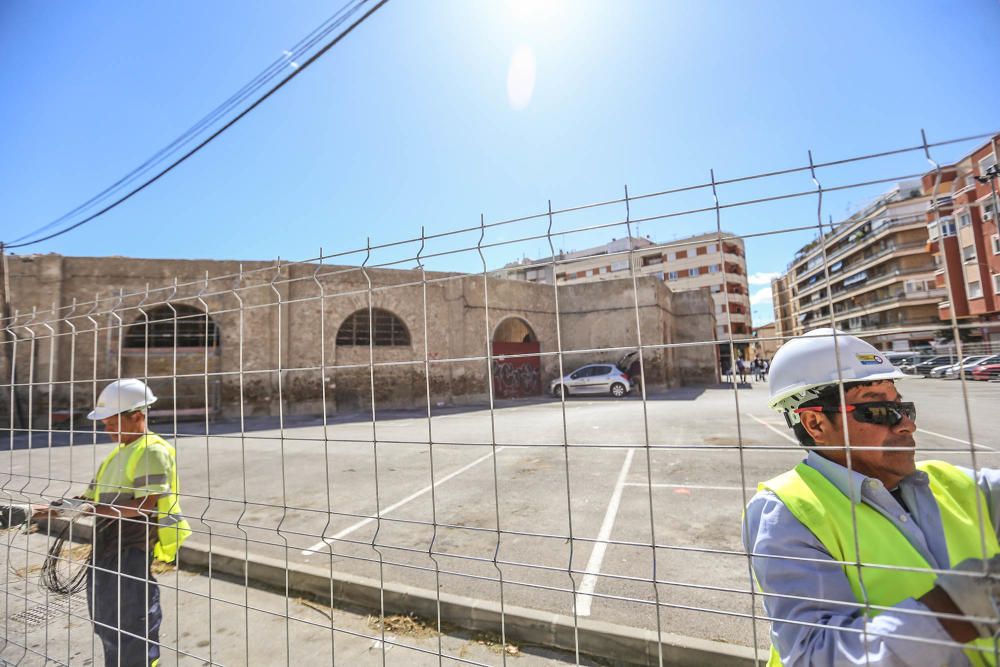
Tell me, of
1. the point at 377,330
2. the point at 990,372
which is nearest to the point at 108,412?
the point at 990,372

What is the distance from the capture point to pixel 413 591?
9.30 ft

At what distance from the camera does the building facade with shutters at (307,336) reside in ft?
41.7

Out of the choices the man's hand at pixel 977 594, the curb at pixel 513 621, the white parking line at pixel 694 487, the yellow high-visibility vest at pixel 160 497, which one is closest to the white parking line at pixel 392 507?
the curb at pixel 513 621

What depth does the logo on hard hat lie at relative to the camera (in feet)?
3.50

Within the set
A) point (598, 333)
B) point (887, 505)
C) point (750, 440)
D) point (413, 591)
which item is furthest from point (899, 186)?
point (598, 333)

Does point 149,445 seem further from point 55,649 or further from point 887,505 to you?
point 887,505

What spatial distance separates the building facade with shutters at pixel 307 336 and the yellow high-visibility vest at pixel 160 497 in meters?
8.01

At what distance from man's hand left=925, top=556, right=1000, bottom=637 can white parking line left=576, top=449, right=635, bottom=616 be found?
2.94 feet

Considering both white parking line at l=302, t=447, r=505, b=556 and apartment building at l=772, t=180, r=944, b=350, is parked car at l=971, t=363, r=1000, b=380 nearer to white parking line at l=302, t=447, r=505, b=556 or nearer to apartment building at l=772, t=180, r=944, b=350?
apartment building at l=772, t=180, r=944, b=350

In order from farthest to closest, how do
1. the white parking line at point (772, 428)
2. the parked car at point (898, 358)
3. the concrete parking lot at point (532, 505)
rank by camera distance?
the white parking line at point (772, 428) → the concrete parking lot at point (532, 505) → the parked car at point (898, 358)

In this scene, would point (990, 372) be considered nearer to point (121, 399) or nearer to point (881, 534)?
point (881, 534)

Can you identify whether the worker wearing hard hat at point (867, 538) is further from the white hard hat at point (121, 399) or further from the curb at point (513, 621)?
the white hard hat at point (121, 399)

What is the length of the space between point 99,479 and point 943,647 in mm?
3407

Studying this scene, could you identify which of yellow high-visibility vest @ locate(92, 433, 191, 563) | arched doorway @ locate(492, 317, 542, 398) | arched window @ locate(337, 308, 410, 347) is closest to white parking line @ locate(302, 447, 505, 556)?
yellow high-visibility vest @ locate(92, 433, 191, 563)
